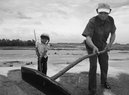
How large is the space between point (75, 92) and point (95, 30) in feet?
5.32

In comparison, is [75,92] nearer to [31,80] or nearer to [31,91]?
[31,91]

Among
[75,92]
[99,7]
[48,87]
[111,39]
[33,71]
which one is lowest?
[75,92]

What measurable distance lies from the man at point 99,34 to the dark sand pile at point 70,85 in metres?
0.53

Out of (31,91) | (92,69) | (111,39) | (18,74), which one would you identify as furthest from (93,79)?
(18,74)

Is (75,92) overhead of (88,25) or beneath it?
beneath

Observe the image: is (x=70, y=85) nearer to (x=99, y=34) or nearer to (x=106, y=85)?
(x=106, y=85)

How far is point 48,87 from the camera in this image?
4.54 m

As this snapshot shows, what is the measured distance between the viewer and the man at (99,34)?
562 centimetres

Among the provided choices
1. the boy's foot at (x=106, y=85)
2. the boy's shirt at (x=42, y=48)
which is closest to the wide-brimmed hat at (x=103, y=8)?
the boy's foot at (x=106, y=85)

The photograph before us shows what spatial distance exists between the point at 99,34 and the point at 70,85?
1688mm

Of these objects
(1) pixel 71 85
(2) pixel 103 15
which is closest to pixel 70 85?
(1) pixel 71 85

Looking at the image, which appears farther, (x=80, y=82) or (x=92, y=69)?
(x=80, y=82)

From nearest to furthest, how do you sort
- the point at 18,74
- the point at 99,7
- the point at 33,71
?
the point at 33,71 → the point at 99,7 → the point at 18,74

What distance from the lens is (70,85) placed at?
666cm
